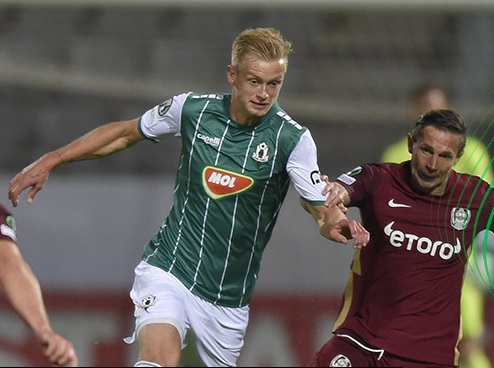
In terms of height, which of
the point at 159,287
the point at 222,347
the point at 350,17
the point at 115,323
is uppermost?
the point at 350,17

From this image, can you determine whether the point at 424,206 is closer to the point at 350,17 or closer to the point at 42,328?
the point at 42,328

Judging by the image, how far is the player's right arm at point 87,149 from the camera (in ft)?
15.1

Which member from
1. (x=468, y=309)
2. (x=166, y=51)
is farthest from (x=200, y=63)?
(x=468, y=309)

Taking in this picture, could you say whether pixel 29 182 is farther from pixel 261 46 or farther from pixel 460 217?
pixel 460 217

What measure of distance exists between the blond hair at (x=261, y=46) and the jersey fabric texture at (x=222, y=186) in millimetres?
268

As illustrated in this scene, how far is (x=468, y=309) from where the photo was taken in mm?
5859

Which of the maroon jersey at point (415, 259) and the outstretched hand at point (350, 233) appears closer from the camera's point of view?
the outstretched hand at point (350, 233)

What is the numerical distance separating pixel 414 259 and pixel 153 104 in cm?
352

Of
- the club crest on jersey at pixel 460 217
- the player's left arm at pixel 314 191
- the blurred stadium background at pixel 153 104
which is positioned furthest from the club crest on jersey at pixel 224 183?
the blurred stadium background at pixel 153 104

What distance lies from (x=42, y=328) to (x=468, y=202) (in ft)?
6.73

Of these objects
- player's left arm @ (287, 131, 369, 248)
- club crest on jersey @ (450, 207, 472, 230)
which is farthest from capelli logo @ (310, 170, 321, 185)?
club crest on jersey @ (450, 207, 472, 230)

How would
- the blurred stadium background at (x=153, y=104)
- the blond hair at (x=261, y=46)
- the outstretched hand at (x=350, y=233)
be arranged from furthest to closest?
the blurred stadium background at (x=153, y=104) < the blond hair at (x=261, y=46) < the outstretched hand at (x=350, y=233)

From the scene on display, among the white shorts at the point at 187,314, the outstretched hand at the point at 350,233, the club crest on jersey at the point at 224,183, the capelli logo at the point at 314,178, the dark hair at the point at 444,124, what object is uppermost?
the dark hair at the point at 444,124

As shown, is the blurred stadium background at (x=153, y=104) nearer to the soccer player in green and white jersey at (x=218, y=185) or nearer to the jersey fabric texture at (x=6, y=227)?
the soccer player in green and white jersey at (x=218, y=185)
